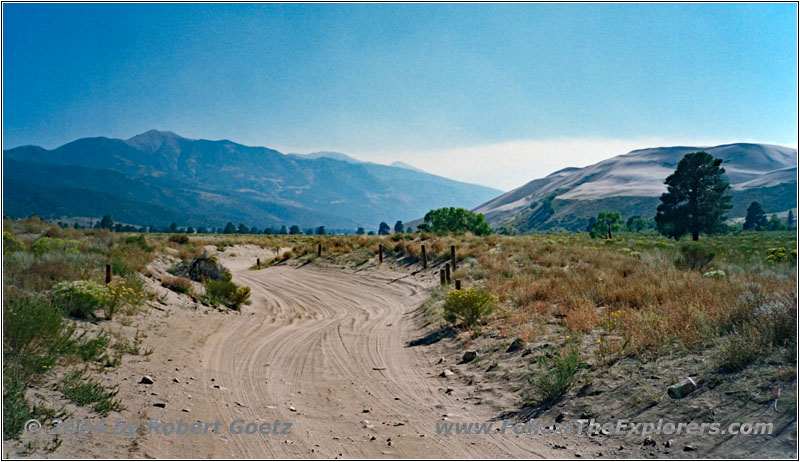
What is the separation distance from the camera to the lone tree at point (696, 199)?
48.4m

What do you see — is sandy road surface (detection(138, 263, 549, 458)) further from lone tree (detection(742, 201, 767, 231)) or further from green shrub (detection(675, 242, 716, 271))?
lone tree (detection(742, 201, 767, 231))

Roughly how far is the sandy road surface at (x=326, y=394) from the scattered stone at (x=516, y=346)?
5.09 feet

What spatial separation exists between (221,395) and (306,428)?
1854 millimetres

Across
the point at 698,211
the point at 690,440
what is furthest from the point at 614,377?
the point at 698,211

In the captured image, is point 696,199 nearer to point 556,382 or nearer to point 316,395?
point 556,382

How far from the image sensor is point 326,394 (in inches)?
284

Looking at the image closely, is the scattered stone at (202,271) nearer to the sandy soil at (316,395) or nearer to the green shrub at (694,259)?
the sandy soil at (316,395)

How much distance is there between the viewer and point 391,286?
2159cm

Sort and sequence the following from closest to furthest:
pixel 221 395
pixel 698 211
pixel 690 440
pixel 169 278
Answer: pixel 690 440
pixel 221 395
pixel 169 278
pixel 698 211

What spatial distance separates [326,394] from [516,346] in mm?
3736

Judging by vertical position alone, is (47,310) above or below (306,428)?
above

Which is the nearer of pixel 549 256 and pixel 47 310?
pixel 47 310

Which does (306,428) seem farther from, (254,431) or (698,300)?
(698,300)

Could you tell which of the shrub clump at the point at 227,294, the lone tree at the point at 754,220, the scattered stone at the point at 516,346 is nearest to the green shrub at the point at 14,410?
the scattered stone at the point at 516,346
